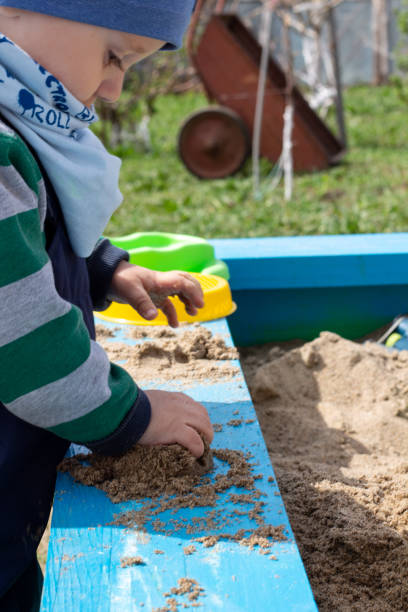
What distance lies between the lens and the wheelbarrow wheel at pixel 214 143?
213 inches

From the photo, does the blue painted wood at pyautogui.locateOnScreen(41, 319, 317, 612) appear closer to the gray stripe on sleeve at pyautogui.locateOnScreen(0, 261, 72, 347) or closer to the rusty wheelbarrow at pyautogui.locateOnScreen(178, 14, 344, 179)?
the gray stripe on sleeve at pyautogui.locateOnScreen(0, 261, 72, 347)

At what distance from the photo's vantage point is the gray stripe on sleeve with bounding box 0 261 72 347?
2.52ft

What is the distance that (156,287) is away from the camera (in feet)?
4.01

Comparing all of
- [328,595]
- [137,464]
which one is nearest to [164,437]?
[137,464]

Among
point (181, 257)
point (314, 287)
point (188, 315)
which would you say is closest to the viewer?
point (188, 315)

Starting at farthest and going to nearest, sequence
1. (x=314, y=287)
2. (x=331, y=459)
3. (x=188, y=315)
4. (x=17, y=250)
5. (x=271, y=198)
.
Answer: (x=271, y=198) → (x=314, y=287) → (x=188, y=315) → (x=331, y=459) → (x=17, y=250)

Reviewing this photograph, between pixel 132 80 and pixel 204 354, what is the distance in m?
5.88

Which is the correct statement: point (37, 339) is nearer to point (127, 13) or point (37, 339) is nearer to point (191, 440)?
point (191, 440)

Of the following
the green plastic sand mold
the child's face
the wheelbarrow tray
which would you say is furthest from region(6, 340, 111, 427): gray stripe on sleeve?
the wheelbarrow tray

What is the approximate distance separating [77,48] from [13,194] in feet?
0.67

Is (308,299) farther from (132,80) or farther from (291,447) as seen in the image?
(132,80)

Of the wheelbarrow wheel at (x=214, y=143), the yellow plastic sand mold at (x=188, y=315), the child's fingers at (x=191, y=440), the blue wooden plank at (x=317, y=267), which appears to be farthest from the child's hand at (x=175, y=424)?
the wheelbarrow wheel at (x=214, y=143)

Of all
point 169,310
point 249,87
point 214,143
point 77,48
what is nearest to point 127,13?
point 77,48

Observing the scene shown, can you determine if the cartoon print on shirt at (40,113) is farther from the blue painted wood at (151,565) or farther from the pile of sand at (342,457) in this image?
the pile of sand at (342,457)
